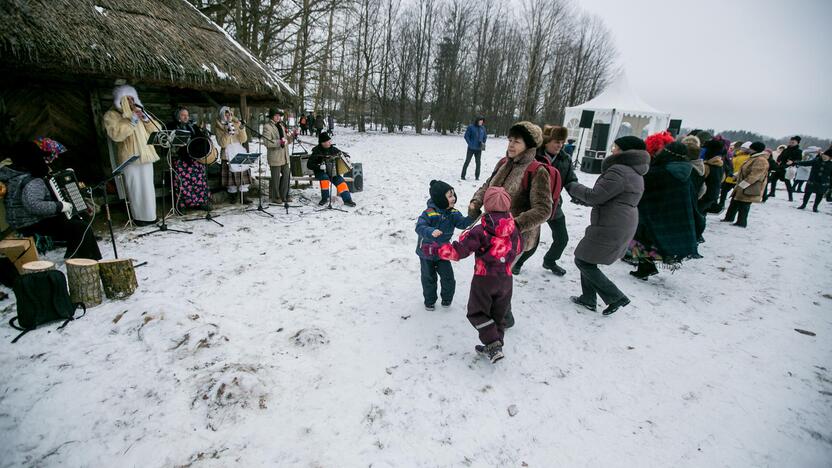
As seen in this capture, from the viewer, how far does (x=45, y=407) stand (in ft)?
8.05

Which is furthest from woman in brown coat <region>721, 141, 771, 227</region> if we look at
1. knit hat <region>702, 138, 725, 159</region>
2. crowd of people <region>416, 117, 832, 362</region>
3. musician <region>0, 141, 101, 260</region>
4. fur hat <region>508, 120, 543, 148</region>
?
musician <region>0, 141, 101, 260</region>

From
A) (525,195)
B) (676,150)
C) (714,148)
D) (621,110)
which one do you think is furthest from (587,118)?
(525,195)

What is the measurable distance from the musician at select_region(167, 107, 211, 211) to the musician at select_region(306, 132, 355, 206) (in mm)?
1869

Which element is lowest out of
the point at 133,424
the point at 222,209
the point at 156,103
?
the point at 133,424

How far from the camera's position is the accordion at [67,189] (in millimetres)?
3934

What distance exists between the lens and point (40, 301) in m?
3.18

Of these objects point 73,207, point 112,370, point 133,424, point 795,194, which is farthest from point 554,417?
point 795,194

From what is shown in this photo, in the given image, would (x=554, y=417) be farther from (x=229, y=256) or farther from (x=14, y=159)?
(x=14, y=159)

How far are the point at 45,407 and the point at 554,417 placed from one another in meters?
3.56

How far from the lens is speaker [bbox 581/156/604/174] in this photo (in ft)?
45.2

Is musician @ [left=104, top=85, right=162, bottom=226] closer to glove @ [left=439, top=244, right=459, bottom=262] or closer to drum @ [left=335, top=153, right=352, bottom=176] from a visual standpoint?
drum @ [left=335, top=153, right=352, bottom=176]

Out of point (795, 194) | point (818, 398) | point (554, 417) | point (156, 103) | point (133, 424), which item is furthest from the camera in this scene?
point (795, 194)

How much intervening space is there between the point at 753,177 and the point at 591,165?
6.93 m

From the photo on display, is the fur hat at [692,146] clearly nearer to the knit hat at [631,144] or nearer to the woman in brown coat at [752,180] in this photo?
the knit hat at [631,144]
